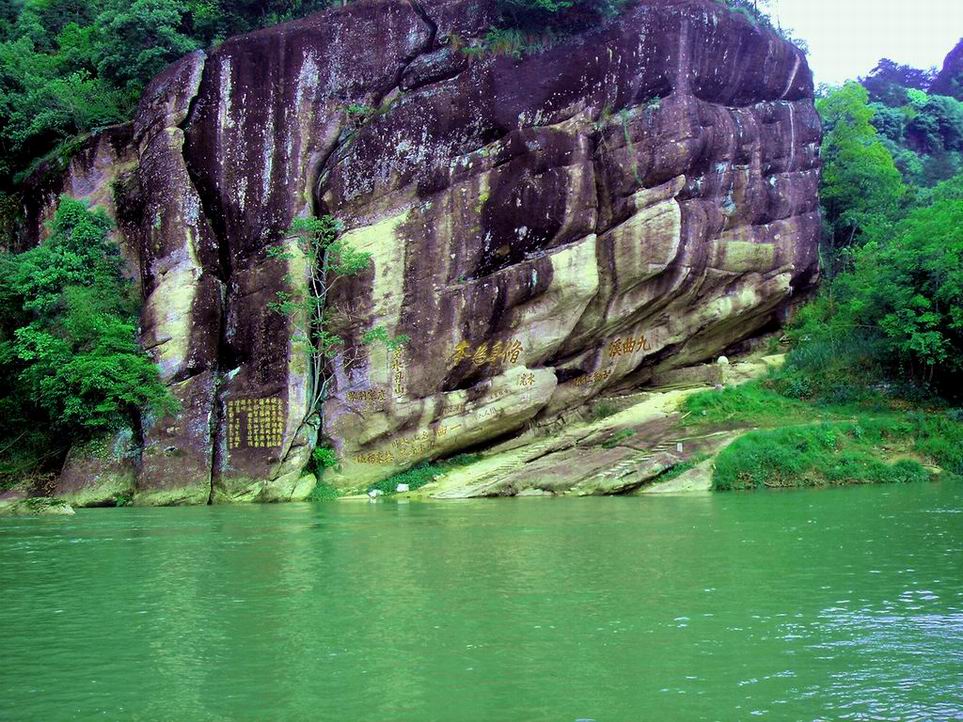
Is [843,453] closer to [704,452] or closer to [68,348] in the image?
[704,452]

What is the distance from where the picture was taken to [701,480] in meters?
16.7

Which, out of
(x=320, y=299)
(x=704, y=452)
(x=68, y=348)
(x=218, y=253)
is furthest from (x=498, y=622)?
(x=218, y=253)

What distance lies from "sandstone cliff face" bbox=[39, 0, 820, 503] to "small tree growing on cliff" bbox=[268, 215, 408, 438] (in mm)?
208

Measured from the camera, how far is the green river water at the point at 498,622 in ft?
16.5

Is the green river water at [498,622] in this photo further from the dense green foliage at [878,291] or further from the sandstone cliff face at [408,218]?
the dense green foliage at [878,291]

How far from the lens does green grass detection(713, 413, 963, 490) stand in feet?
55.4

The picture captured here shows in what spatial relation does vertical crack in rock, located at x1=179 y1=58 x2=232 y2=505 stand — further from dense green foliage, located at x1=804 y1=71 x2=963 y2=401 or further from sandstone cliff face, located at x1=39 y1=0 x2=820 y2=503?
dense green foliage, located at x1=804 y1=71 x2=963 y2=401

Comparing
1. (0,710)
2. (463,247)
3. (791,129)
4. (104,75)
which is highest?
(104,75)

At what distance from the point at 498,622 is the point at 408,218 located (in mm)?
13397

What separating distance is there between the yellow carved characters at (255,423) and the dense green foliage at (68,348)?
4.23 ft

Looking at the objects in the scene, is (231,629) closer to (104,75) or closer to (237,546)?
(237,546)

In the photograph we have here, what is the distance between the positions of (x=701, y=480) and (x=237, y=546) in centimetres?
895

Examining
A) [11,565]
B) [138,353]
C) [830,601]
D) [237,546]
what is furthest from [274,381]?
[830,601]

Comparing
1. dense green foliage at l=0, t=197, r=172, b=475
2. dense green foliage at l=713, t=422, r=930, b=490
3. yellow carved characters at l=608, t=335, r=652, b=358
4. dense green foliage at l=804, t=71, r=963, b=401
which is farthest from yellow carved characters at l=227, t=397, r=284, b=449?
dense green foliage at l=804, t=71, r=963, b=401
